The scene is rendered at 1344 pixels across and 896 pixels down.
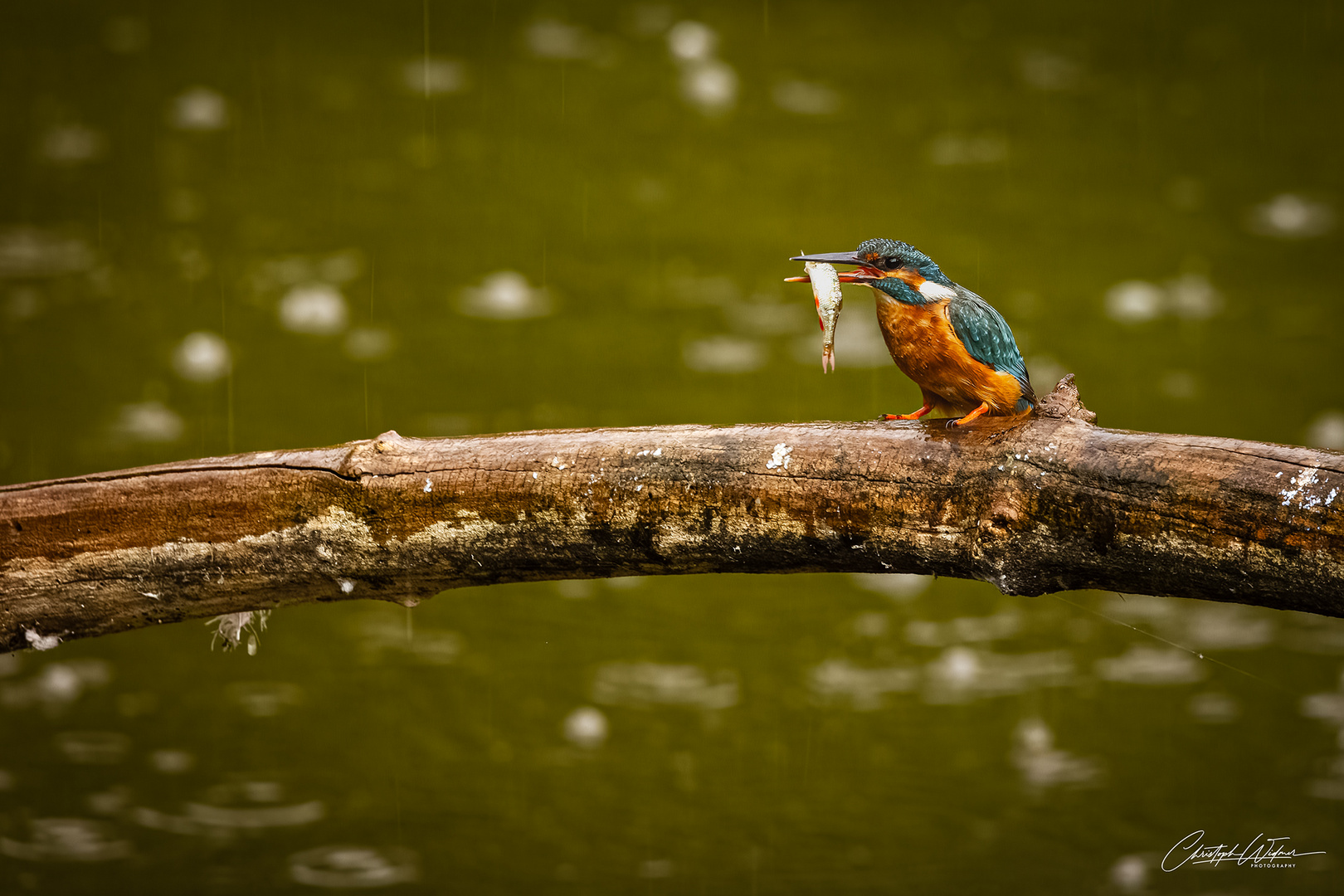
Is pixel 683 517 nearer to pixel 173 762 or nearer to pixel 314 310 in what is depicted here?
pixel 314 310

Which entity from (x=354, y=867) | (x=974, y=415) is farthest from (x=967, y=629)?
(x=354, y=867)

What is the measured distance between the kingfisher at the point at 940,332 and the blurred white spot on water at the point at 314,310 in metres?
1.13

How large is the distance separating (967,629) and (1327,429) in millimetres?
717

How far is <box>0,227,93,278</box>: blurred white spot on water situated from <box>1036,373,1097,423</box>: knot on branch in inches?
67.0

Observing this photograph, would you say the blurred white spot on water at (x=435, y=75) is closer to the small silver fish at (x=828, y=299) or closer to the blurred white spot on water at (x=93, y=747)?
the small silver fish at (x=828, y=299)

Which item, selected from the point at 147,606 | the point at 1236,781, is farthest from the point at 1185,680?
the point at 147,606

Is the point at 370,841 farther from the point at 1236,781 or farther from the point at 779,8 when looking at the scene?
the point at 779,8

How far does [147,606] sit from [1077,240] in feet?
5.05

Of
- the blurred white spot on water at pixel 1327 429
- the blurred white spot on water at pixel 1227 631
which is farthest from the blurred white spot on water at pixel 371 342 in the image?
the blurred white spot on water at pixel 1327 429

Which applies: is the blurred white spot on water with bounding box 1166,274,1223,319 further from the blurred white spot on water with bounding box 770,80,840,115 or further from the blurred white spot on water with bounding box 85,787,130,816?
the blurred white spot on water with bounding box 85,787,130,816

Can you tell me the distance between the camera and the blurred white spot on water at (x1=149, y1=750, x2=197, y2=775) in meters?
1.69

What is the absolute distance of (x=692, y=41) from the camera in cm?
163

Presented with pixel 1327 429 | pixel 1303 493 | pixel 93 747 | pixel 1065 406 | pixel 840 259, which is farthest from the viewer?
pixel 93 747

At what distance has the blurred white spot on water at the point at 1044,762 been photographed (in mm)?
1633
